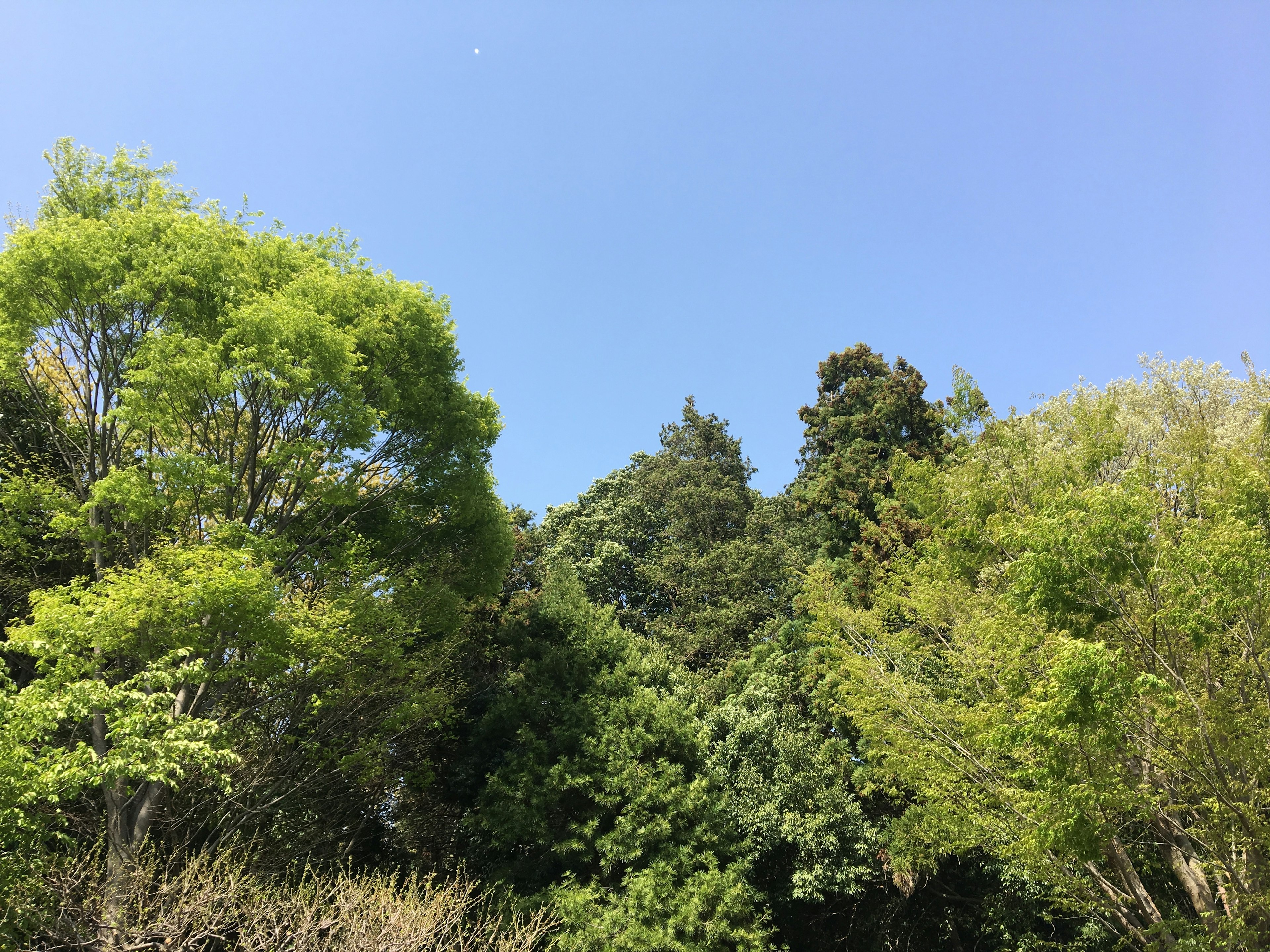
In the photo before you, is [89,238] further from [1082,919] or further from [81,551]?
[1082,919]

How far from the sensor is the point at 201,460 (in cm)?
938

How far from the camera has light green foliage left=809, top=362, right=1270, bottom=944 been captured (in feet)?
21.8

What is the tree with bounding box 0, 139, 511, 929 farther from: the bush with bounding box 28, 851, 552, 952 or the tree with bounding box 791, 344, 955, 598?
the tree with bounding box 791, 344, 955, 598

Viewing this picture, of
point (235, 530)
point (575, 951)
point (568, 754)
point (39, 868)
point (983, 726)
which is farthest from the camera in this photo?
point (568, 754)

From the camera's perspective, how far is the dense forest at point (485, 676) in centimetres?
702

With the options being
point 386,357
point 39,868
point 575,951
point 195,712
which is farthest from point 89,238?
point 575,951

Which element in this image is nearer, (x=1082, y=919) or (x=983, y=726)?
(x=983, y=726)

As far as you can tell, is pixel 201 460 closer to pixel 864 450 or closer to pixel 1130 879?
pixel 1130 879

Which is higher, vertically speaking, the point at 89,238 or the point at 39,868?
the point at 89,238

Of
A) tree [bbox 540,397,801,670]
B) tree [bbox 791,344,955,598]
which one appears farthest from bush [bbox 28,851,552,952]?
tree [bbox 540,397,801,670]

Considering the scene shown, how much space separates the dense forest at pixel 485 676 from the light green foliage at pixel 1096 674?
0.06m

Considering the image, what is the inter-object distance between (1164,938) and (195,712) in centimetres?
1253

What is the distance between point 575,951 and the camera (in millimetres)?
10359

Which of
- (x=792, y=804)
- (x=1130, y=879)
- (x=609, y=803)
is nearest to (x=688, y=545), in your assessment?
(x=792, y=804)
